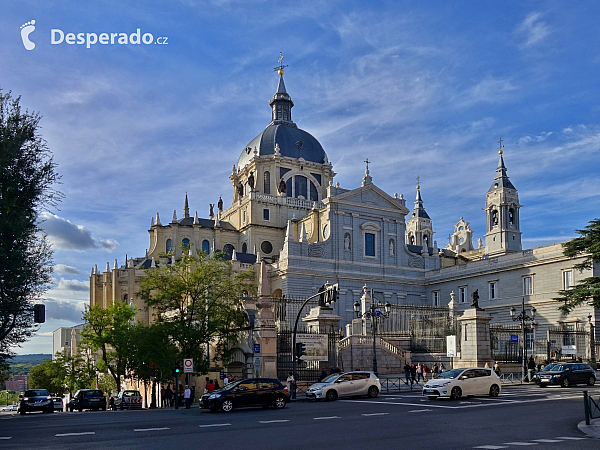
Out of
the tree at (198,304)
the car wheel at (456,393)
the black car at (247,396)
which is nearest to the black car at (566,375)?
the car wheel at (456,393)

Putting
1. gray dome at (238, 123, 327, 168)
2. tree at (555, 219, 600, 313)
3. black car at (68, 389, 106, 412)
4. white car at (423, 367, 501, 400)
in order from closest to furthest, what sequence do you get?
white car at (423, 367, 501, 400) < black car at (68, 389, 106, 412) < tree at (555, 219, 600, 313) < gray dome at (238, 123, 327, 168)

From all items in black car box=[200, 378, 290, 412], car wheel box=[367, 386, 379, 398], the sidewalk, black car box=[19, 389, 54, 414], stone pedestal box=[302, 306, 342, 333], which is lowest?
black car box=[19, 389, 54, 414]

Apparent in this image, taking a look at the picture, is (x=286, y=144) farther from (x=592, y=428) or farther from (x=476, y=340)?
(x=592, y=428)

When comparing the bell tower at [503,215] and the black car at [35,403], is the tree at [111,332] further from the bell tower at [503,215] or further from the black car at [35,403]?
the bell tower at [503,215]

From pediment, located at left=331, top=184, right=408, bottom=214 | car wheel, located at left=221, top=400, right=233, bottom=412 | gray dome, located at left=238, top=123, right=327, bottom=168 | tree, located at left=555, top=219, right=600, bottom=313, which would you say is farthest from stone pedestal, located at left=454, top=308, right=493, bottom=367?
gray dome, located at left=238, top=123, right=327, bottom=168

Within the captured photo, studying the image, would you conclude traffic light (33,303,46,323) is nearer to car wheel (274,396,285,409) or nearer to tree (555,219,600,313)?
car wheel (274,396,285,409)

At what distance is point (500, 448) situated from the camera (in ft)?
42.8

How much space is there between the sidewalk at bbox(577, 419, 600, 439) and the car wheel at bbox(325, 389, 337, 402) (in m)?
12.8

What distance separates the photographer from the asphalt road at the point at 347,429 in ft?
47.2

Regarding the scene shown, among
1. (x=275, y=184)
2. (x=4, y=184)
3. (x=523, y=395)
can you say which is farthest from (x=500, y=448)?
(x=275, y=184)

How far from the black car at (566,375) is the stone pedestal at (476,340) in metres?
3.51

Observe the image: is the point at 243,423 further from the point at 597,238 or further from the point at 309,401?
the point at 597,238

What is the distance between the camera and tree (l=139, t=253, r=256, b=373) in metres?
37.6

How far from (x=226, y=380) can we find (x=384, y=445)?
20.9 m
